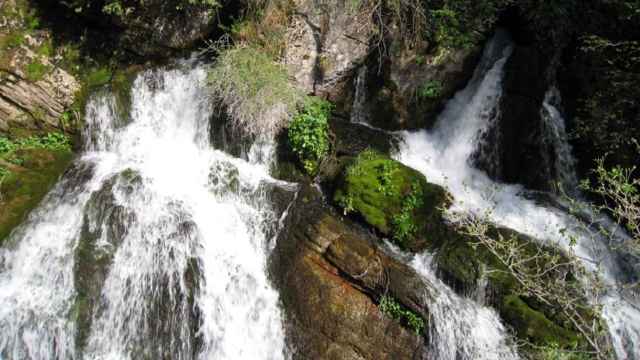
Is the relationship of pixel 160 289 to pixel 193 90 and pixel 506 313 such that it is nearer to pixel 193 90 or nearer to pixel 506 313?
pixel 193 90

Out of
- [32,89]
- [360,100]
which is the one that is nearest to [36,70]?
[32,89]

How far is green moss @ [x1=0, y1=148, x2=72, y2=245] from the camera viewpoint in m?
6.36

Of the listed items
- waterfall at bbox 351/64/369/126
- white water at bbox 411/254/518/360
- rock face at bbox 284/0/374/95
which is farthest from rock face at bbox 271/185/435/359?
rock face at bbox 284/0/374/95

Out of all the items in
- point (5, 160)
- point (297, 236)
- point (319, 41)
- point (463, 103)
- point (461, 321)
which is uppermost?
point (319, 41)

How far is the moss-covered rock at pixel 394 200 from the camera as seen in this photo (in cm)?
726

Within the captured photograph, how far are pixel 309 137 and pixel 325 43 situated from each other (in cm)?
190

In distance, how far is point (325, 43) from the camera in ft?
28.1

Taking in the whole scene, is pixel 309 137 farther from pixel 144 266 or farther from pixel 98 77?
pixel 98 77

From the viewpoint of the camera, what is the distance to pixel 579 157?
8398 millimetres

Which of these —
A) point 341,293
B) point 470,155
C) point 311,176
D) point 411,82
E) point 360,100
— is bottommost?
point 341,293

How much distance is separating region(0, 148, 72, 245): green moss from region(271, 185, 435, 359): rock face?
11.3 feet

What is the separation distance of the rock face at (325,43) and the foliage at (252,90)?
62 cm

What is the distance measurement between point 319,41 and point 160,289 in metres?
5.05

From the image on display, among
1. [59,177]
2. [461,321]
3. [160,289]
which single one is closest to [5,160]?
[59,177]
